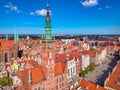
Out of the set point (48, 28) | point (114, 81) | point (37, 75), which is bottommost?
point (114, 81)

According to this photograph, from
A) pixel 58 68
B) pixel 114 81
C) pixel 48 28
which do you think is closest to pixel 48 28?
pixel 48 28

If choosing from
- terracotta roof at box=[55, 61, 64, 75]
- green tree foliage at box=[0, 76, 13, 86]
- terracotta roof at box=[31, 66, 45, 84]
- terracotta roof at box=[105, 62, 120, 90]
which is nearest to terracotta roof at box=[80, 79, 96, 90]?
terracotta roof at box=[105, 62, 120, 90]

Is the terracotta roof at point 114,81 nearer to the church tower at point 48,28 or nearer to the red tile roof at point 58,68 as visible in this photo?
the red tile roof at point 58,68

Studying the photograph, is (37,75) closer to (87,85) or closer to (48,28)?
(48,28)

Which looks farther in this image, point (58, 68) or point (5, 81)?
point (5, 81)

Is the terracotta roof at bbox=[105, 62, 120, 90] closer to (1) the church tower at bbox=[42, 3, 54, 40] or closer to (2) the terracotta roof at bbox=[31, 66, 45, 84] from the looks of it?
(2) the terracotta roof at bbox=[31, 66, 45, 84]

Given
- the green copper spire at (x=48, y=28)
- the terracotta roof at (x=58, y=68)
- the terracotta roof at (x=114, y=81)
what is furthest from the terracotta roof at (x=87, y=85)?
the green copper spire at (x=48, y=28)

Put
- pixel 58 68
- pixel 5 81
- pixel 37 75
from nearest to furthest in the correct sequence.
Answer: pixel 37 75 → pixel 58 68 → pixel 5 81

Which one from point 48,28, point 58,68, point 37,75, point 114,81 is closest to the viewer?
point 114,81

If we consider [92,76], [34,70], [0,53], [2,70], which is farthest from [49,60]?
[0,53]

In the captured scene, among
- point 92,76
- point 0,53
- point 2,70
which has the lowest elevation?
point 92,76

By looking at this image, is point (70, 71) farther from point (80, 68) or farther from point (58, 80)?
point (58, 80)
